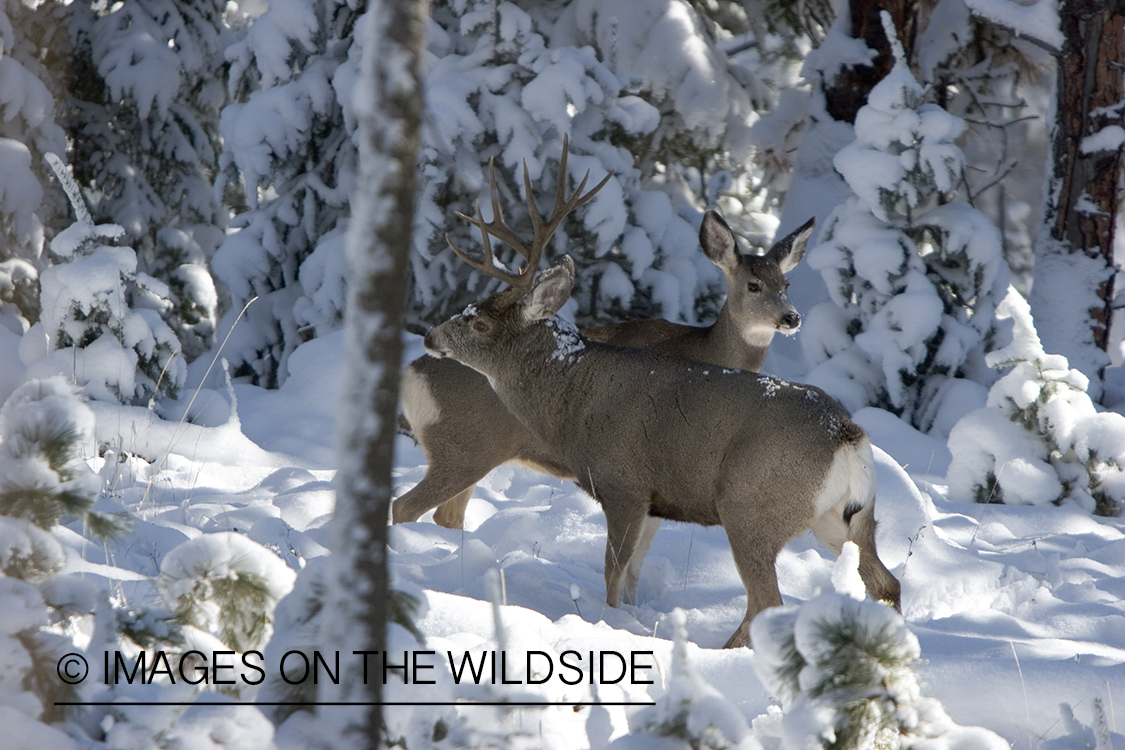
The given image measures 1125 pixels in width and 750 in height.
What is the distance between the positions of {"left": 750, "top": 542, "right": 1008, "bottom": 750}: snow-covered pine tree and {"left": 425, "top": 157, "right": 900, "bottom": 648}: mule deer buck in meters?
2.26

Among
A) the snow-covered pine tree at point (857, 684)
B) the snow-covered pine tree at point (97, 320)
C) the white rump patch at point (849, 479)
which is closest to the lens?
the snow-covered pine tree at point (857, 684)

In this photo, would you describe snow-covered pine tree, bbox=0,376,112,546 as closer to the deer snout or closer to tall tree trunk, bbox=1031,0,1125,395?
the deer snout

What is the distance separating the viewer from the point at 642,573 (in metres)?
5.24

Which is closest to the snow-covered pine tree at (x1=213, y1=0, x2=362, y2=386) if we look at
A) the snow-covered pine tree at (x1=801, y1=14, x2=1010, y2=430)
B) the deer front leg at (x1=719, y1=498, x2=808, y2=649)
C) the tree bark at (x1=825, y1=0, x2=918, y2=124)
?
the snow-covered pine tree at (x1=801, y1=14, x2=1010, y2=430)

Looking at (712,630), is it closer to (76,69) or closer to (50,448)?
(50,448)

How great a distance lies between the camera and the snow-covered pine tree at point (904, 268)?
8.97 meters

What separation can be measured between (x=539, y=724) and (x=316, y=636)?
1.61 ft

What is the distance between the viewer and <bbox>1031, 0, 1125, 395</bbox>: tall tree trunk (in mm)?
9195

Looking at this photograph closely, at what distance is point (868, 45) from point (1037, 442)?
16.3 ft

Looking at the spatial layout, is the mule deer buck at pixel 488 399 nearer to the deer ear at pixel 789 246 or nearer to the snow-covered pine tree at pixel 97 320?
the deer ear at pixel 789 246

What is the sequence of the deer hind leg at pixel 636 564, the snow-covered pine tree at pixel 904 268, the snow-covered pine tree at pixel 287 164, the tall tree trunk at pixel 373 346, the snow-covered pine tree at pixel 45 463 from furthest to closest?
1. the snow-covered pine tree at pixel 287 164
2. the snow-covered pine tree at pixel 904 268
3. the deer hind leg at pixel 636 564
4. the snow-covered pine tree at pixel 45 463
5. the tall tree trunk at pixel 373 346

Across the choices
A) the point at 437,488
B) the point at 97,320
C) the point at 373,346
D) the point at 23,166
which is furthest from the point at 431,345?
the point at 23,166

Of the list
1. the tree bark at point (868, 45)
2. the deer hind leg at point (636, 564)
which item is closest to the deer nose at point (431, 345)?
the deer hind leg at point (636, 564)

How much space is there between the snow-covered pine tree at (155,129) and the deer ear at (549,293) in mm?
8937
